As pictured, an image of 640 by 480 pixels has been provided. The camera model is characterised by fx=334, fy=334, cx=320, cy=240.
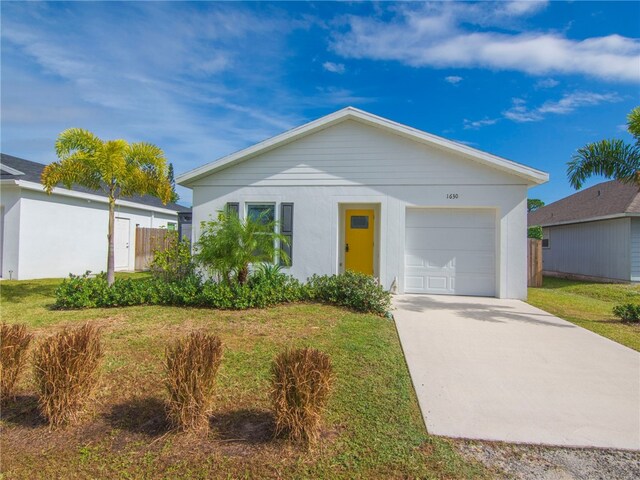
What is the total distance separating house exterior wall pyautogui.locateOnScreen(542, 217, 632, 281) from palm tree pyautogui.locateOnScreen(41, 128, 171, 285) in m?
16.7

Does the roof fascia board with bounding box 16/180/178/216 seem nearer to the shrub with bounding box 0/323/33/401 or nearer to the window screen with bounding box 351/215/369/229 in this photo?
the shrub with bounding box 0/323/33/401

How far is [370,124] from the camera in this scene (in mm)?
9242

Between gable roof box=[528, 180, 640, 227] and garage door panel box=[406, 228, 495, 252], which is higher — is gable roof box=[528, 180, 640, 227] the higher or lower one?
the higher one

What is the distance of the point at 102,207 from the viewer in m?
14.8

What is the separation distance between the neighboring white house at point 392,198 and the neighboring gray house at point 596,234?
5.55 metres

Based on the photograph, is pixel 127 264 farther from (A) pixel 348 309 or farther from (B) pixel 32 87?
(A) pixel 348 309

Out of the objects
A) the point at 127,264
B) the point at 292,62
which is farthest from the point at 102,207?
the point at 292,62

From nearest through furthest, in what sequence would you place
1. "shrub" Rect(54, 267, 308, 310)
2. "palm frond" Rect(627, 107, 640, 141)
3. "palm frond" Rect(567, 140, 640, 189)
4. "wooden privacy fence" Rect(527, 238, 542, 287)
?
1. "palm frond" Rect(627, 107, 640, 141)
2. "shrub" Rect(54, 267, 308, 310)
3. "palm frond" Rect(567, 140, 640, 189)
4. "wooden privacy fence" Rect(527, 238, 542, 287)

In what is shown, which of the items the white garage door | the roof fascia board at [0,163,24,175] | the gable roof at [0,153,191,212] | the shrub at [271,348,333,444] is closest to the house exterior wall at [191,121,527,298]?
the white garage door

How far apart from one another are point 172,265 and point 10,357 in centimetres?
553

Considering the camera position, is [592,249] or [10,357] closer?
[10,357]

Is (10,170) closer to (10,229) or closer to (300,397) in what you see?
(10,229)

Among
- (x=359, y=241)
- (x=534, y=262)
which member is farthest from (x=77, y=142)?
(x=534, y=262)

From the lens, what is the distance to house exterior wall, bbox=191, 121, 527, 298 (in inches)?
345
